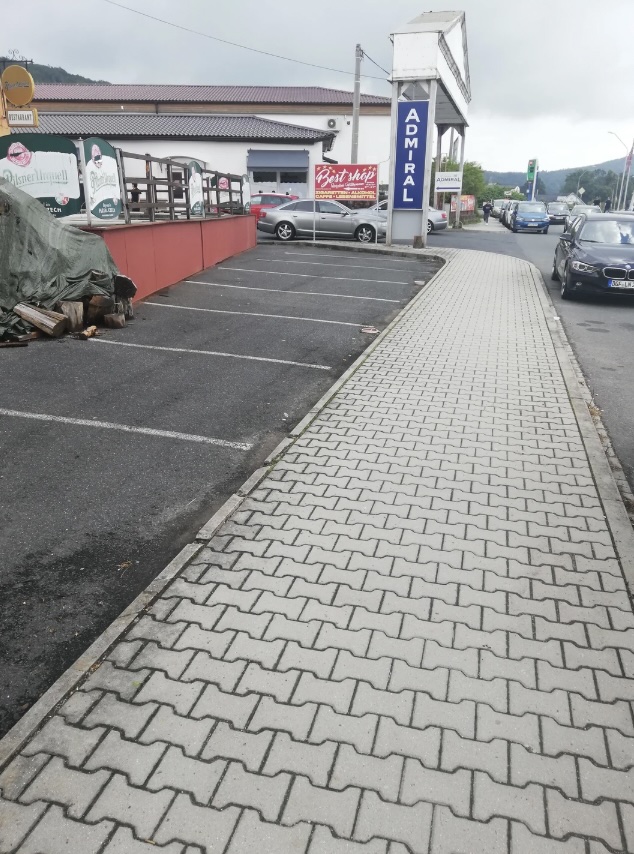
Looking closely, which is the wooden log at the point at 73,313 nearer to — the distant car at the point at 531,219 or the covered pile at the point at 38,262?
the covered pile at the point at 38,262

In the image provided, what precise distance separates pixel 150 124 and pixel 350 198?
20.3 meters

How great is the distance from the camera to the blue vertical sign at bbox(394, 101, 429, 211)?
20.8 metres

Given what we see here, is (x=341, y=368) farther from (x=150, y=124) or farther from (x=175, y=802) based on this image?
(x=150, y=124)

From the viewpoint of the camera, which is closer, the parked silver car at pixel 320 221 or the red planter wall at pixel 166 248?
the red planter wall at pixel 166 248

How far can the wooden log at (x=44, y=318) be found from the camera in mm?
9039

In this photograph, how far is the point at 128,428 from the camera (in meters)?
6.15

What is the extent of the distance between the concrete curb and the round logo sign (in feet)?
42.8

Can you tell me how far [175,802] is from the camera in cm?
244

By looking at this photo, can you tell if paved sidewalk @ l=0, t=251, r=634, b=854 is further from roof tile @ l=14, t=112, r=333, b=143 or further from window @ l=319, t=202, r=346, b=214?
roof tile @ l=14, t=112, r=333, b=143

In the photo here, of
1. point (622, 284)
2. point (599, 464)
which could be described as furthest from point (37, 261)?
point (622, 284)

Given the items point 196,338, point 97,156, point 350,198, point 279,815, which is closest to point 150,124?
point 350,198

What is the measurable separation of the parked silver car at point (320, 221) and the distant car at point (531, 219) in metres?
15.3

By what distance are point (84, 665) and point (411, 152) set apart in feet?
69.0

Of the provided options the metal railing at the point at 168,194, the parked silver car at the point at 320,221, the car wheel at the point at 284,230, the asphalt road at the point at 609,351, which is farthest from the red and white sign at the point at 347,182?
the asphalt road at the point at 609,351
